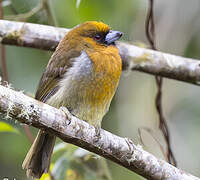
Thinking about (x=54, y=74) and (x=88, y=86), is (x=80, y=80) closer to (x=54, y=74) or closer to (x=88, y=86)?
(x=88, y=86)

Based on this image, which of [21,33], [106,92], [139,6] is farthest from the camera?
[139,6]

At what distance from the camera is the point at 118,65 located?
304cm

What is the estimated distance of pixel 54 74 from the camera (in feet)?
9.95

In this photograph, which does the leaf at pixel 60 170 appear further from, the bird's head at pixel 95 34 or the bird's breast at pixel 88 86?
the bird's head at pixel 95 34

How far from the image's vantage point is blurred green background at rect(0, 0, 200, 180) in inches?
174

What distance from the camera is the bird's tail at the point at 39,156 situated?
9.66 feet

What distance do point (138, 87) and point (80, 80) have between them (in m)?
2.30

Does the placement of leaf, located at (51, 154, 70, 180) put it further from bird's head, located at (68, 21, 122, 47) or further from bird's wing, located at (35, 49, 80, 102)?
bird's head, located at (68, 21, 122, 47)

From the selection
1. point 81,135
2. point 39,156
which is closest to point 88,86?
point 81,135

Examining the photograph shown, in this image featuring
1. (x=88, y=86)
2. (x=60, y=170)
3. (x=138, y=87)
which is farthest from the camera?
(x=138, y=87)

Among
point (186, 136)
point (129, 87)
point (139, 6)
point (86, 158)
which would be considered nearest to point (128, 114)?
point (129, 87)

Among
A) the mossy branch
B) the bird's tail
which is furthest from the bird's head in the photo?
the bird's tail

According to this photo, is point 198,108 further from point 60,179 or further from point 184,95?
point 60,179

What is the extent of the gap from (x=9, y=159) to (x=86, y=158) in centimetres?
174
